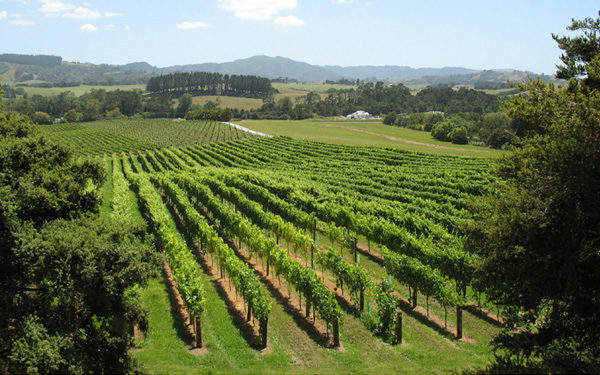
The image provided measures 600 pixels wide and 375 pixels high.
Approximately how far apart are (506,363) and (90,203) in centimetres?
1686

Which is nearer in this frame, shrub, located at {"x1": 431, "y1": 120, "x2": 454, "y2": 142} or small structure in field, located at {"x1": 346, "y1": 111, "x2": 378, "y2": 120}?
shrub, located at {"x1": 431, "y1": 120, "x2": 454, "y2": 142}

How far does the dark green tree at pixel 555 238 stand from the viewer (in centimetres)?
1138

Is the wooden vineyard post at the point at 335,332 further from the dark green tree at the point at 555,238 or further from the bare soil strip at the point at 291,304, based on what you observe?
the dark green tree at the point at 555,238

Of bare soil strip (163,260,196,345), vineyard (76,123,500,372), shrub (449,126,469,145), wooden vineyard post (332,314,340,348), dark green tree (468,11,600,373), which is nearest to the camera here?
dark green tree (468,11,600,373)

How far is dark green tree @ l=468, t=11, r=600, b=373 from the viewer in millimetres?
11383

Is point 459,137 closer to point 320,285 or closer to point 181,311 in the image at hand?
point 320,285

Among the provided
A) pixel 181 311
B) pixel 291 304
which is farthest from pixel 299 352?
pixel 181 311

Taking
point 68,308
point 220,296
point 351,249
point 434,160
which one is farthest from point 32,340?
point 434,160

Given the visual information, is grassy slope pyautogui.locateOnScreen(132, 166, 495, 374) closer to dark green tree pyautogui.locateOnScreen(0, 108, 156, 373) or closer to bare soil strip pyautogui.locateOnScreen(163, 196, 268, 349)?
bare soil strip pyautogui.locateOnScreen(163, 196, 268, 349)

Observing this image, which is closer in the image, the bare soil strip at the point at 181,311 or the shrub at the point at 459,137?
the bare soil strip at the point at 181,311

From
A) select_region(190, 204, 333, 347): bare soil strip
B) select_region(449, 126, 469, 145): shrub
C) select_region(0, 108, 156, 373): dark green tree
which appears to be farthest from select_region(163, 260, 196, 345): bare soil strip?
select_region(449, 126, 469, 145): shrub

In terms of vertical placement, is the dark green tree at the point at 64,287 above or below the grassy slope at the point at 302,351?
above

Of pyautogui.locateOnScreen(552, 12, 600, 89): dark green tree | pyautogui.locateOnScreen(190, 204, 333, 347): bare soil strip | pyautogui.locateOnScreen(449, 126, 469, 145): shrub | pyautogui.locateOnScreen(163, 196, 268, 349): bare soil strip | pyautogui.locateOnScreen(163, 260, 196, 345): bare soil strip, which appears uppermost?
pyautogui.locateOnScreen(552, 12, 600, 89): dark green tree

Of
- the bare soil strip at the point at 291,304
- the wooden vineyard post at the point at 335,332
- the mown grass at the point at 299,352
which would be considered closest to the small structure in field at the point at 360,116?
the bare soil strip at the point at 291,304
